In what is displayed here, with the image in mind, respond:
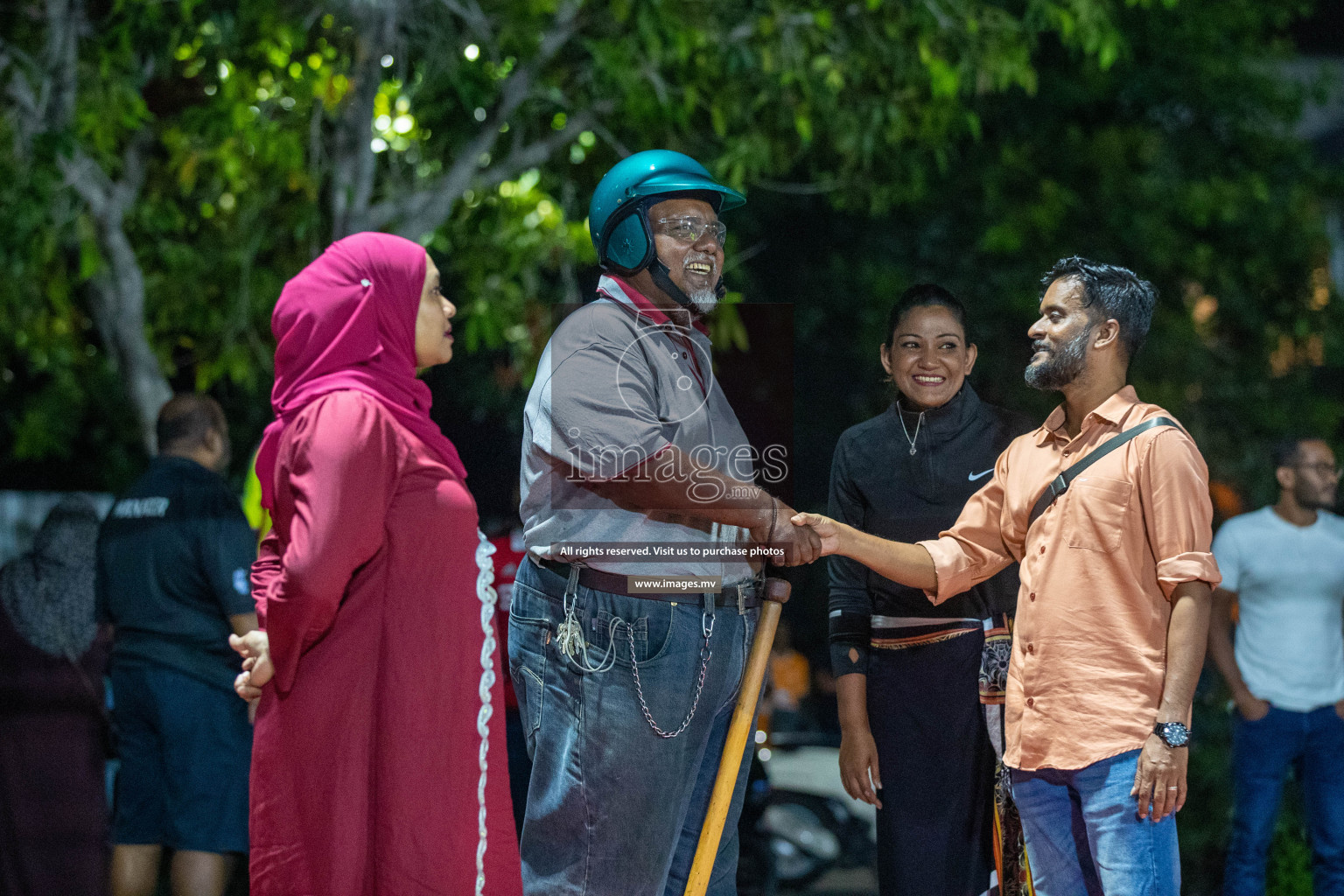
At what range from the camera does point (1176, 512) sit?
284 centimetres

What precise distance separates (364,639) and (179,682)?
1.84m

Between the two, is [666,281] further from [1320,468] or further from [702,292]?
[1320,468]

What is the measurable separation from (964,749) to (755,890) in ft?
7.76

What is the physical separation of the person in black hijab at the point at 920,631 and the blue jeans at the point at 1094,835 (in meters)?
0.29

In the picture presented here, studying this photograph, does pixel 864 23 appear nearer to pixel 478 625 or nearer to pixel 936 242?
pixel 936 242

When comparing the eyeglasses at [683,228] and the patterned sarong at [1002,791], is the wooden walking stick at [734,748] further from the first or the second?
the eyeglasses at [683,228]

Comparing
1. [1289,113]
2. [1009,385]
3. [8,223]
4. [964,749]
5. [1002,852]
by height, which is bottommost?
[1002,852]

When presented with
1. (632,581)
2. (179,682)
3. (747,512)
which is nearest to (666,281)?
(747,512)

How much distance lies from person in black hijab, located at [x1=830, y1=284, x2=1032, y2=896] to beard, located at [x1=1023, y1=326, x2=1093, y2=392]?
389mm

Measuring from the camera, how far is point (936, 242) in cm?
946

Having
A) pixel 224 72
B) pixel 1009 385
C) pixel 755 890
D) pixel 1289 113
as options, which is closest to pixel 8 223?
pixel 224 72

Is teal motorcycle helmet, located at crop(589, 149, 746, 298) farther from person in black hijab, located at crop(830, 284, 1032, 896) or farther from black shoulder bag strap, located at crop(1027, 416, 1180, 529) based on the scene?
black shoulder bag strap, located at crop(1027, 416, 1180, 529)

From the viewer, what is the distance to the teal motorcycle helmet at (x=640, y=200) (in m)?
3.04

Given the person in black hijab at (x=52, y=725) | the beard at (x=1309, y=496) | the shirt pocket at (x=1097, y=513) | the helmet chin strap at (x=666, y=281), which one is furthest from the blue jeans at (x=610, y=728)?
the beard at (x=1309, y=496)
